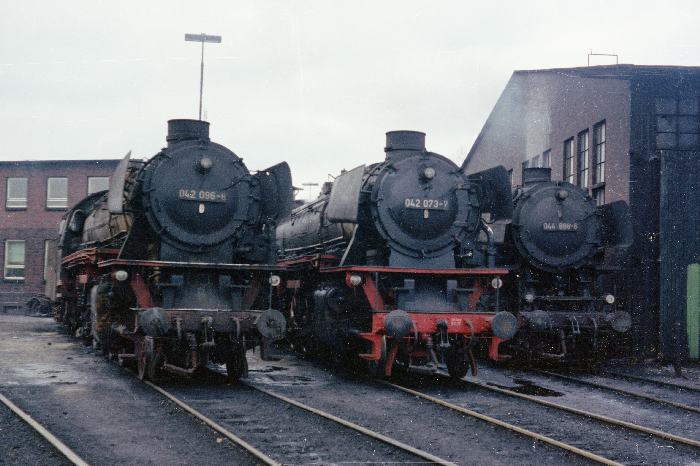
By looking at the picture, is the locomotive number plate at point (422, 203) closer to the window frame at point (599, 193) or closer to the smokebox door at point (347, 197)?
the smokebox door at point (347, 197)

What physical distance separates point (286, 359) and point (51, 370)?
3952 millimetres

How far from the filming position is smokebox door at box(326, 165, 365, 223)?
35.1 feet

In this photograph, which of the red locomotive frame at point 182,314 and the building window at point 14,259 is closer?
the red locomotive frame at point 182,314

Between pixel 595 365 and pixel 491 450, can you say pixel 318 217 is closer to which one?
pixel 595 365

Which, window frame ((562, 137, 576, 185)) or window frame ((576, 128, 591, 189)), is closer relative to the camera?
window frame ((576, 128, 591, 189))

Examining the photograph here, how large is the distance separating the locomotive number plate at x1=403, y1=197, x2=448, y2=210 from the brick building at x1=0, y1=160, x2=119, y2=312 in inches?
947

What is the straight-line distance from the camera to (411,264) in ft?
35.9

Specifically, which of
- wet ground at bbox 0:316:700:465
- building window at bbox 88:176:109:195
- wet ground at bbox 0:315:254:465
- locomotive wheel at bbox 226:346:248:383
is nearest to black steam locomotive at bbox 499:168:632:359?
wet ground at bbox 0:316:700:465

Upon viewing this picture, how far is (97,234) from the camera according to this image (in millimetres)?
13820

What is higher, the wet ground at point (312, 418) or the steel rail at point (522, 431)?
the steel rail at point (522, 431)

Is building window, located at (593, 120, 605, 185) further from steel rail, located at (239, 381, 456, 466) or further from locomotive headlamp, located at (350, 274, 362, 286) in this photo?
steel rail, located at (239, 381, 456, 466)

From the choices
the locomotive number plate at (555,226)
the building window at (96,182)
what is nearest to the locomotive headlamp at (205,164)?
the locomotive number plate at (555,226)

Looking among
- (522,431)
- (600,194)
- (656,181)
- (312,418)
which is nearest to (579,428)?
(522,431)

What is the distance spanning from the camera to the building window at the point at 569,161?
61.9 feet
